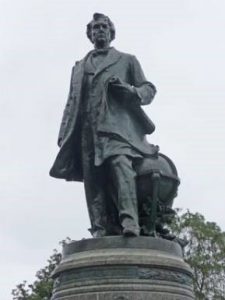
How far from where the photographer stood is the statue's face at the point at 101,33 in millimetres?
10078

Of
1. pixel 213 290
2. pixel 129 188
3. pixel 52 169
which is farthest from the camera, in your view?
pixel 213 290

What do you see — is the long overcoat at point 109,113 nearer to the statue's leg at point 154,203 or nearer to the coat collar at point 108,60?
the coat collar at point 108,60

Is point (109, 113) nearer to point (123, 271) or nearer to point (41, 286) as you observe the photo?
point (123, 271)

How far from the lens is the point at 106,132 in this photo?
365 inches

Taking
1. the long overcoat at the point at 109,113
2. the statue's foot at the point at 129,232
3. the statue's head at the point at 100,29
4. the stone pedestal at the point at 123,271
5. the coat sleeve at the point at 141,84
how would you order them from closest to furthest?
the stone pedestal at the point at 123,271 → the statue's foot at the point at 129,232 → the long overcoat at the point at 109,113 → the coat sleeve at the point at 141,84 → the statue's head at the point at 100,29

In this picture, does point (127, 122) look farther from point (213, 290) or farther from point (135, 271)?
point (213, 290)

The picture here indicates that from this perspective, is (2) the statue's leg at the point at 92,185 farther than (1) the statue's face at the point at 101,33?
No

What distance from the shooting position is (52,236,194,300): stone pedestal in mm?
8258

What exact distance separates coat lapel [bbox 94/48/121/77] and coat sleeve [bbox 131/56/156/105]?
0.24m

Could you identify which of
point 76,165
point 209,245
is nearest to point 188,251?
point 209,245

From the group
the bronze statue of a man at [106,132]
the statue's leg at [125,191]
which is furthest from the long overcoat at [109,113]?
the statue's leg at [125,191]

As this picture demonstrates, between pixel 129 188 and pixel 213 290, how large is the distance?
2412 cm

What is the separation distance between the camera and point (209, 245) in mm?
33625

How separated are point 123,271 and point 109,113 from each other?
7.06 feet
